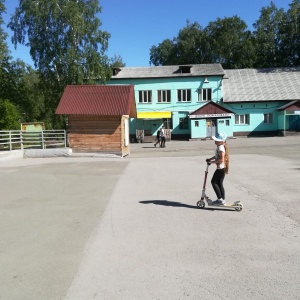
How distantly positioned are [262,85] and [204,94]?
7.74m

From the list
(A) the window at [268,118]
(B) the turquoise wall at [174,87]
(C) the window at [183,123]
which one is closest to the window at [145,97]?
(B) the turquoise wall at [174,87]

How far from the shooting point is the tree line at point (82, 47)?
3500cm

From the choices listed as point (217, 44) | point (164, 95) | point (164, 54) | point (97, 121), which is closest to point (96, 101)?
point (97, 121)

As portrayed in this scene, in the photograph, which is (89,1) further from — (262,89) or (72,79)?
(262,89)

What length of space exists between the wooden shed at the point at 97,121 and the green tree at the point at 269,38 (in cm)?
4111

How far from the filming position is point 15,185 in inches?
435

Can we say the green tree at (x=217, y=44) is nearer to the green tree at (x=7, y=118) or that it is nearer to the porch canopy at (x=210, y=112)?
the porch canopy at (x=210, y=112)

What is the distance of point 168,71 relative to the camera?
43.5 m

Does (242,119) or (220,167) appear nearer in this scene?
(220,167)

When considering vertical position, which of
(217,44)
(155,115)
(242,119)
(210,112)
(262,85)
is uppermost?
(217,44)

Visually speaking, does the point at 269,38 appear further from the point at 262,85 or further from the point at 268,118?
the point at 268,118

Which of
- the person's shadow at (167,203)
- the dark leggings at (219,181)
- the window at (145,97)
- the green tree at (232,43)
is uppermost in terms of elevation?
the green tree at (232,43)

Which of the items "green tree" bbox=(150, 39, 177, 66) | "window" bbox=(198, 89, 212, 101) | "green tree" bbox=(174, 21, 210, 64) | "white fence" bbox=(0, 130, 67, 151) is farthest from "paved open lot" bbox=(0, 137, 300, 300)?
"green tree" bbox=(150, 39, 177, 66)

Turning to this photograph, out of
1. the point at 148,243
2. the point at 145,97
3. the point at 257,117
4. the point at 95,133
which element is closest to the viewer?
the point at 148,243
